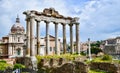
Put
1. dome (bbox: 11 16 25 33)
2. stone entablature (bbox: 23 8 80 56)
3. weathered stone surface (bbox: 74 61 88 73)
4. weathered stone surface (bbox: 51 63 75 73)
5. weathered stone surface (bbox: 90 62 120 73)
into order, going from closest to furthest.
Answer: weathered stone surface (bbox: 74 61 88 73) → weathered stone surface (bbox: 51 63 75 73) → weathered stone surface (bbox: 90 62 120 73) → stone entablature (bbox: 23 8 80 56) → dome (bbox: 11 16 25 33)

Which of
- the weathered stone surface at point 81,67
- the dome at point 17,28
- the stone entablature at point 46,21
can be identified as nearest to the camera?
the weathered stone surface at point 81,67

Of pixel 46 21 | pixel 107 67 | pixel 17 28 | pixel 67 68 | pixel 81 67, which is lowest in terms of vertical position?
pixel 107 67

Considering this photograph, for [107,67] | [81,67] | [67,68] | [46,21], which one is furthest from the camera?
[46,21]

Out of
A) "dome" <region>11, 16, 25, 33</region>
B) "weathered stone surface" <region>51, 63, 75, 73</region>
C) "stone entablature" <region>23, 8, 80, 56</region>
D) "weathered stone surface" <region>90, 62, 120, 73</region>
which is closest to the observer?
"weathered stone surface" <region>51, 63, 75, 73</region>

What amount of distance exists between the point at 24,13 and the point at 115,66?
51.7 ft

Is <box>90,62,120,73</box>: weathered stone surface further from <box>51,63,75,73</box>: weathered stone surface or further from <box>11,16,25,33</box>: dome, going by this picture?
<box>11,16,25,33</box>: dome

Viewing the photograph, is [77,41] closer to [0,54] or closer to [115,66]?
[115,66]

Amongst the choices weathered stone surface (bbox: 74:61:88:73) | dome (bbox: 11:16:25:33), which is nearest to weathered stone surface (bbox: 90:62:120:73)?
weathered stone surface (bbox: 74:61:88:73)

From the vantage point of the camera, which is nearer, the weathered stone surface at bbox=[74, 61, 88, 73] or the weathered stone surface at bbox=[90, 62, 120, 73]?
the weathered stone surface at bbox=[74, 61, 88, 73]

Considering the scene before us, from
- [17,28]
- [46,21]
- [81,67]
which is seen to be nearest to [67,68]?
[81,67]

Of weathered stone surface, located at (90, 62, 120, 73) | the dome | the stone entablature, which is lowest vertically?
weathered stone surface, located at (90, 62, 120, 73)

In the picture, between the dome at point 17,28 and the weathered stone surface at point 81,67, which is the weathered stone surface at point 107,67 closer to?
the weathered stone surface at point 81,67

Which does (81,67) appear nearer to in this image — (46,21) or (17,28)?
(46,21)

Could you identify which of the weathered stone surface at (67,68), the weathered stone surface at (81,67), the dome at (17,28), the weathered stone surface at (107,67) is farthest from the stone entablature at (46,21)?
the dome at (17,28)
